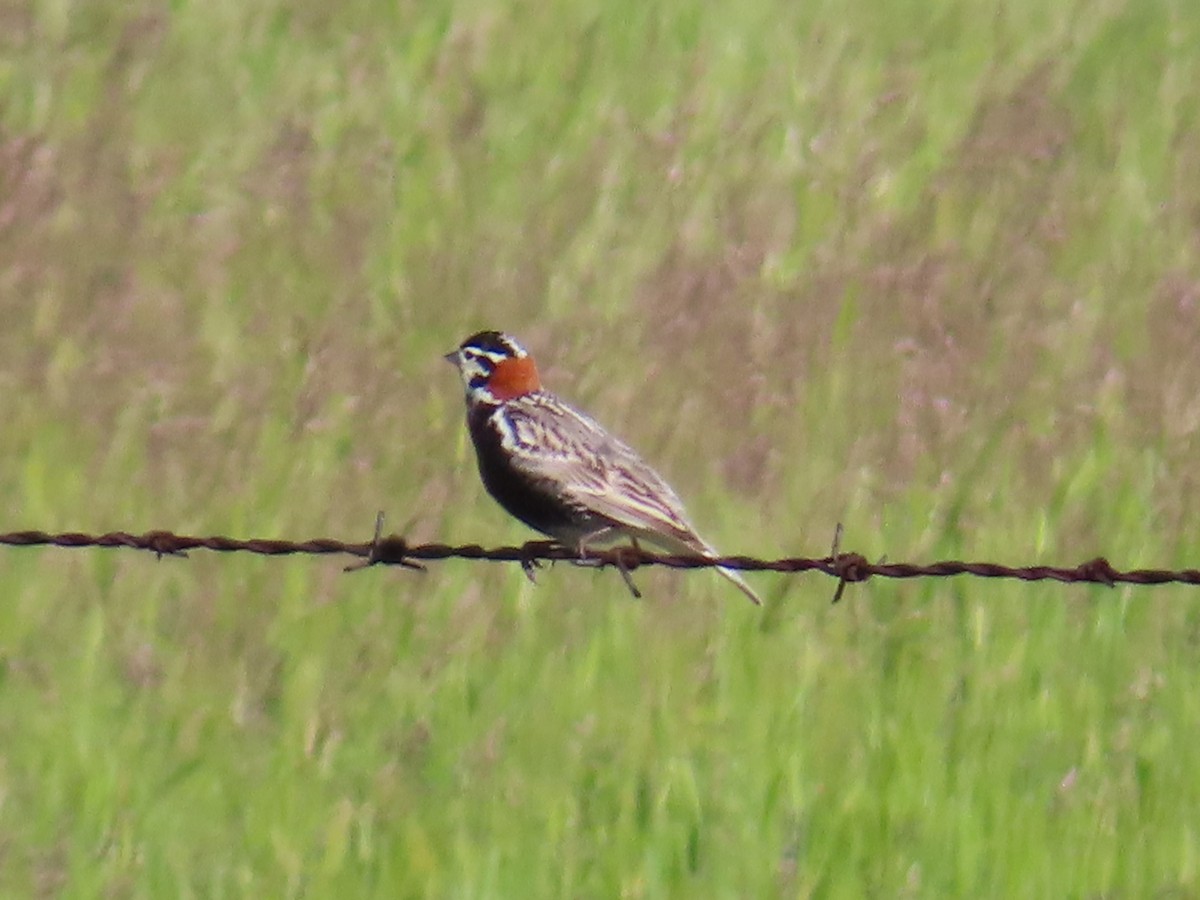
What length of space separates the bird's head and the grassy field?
741 millimetres

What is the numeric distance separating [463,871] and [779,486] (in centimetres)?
211

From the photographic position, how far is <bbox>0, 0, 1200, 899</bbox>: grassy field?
21.7ft

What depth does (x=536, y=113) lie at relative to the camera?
10875 mm

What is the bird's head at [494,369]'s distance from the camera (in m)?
6.91

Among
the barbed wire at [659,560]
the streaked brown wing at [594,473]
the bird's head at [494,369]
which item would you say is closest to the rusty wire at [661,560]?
the barbed wire at [659,560]

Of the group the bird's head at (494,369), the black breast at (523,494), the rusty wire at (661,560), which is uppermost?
the bird's head at (494,369)

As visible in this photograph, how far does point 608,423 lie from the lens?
8.23 m

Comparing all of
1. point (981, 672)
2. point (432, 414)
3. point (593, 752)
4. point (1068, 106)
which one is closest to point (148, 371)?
point (432, 414)

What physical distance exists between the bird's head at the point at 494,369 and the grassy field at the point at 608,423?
0.74 metres

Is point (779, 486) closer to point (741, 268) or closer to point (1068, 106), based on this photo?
point (741, 268)

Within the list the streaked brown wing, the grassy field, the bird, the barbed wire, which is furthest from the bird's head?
the barbed wire

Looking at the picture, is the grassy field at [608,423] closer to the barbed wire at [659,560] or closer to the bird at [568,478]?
the bird at [568,478]

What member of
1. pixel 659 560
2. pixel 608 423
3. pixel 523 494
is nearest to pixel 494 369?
pixel 523 494

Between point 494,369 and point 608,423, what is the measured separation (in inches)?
52.3
